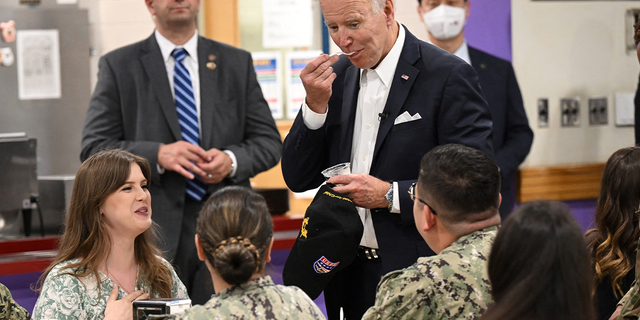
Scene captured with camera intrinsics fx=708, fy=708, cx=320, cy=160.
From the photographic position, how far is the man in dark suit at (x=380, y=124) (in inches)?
89.9

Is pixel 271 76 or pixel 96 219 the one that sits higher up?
pixel 271 76

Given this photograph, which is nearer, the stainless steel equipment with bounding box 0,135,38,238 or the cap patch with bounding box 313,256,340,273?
the cap patch with bounding box 313,256,340,273

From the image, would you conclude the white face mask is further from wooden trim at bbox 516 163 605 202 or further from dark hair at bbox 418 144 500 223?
dark hair at bbox 418 144 500 223

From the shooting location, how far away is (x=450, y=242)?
1.76 meters

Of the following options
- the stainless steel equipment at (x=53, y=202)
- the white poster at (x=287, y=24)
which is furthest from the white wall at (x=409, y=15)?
the stainless steel equipment at (x=53, y=202)

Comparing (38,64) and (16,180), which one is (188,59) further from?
(38,64)

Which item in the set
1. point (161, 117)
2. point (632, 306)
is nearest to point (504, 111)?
point (161, 117)

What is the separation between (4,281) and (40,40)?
6.32ft

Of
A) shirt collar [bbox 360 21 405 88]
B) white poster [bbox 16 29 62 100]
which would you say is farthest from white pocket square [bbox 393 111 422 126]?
white poster [bbox 16 29 62 100]

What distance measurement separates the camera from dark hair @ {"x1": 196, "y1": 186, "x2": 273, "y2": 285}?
5.31ft

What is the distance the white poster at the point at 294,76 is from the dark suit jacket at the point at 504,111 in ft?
4.93

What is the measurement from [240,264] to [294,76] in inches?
143

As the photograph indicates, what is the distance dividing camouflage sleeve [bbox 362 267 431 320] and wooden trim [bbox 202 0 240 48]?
3517 millimetres

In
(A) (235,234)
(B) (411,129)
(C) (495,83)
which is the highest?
(C) (495,83)
